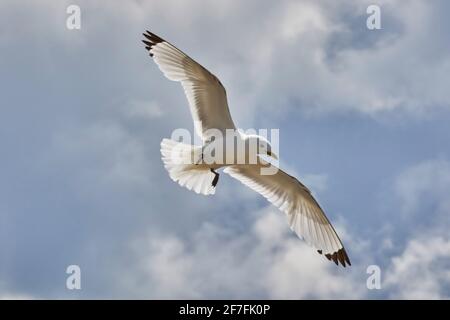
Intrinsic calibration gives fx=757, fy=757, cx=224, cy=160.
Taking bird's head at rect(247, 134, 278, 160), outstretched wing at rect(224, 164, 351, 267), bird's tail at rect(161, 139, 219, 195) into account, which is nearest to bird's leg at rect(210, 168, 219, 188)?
bird's tail at rect(161, 139, 219, 195)

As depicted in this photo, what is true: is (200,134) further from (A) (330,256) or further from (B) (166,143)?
(A) (330,256)

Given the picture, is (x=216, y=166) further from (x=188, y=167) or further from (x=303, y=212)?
(x=303, y=212)

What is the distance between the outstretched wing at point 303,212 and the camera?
25.3 feet

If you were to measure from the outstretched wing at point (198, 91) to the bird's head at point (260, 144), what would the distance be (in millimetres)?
306

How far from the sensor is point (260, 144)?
729 cm

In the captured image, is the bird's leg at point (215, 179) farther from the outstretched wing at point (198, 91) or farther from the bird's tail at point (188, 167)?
the outstretched wing at point (198, 91)

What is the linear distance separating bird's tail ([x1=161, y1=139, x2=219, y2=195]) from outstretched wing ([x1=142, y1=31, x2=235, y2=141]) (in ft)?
0.78

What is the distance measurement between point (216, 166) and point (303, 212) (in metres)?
1.05

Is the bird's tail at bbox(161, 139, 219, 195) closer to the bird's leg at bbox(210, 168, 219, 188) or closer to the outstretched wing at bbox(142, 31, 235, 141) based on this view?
the bird's leg at bbox(210, 168, 219, 188)

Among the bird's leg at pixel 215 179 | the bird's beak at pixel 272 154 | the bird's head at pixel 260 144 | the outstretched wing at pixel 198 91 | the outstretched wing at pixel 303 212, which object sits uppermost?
the outstretched wing at pixel 198 91

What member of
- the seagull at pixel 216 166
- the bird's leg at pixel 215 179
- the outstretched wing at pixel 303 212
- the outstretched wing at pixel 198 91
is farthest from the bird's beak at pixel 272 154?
the bird's leg at pixel 215 179

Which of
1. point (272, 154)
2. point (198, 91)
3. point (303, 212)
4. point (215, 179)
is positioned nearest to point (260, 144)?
point (272, 154)

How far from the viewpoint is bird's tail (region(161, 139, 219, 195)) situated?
7.33 metres

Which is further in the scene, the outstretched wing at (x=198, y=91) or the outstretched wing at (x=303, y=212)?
the outstretched wing at (x=303, y=212)
